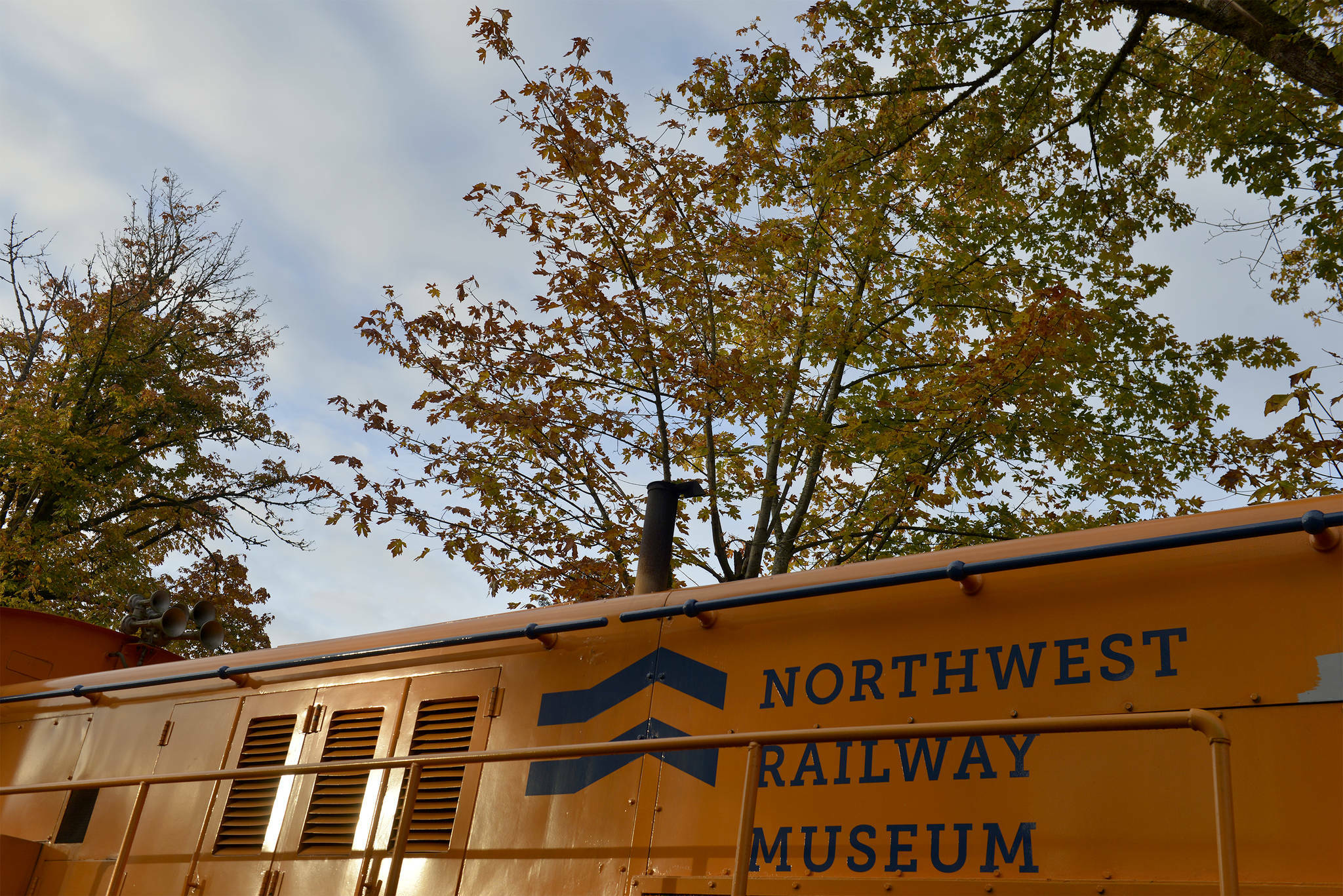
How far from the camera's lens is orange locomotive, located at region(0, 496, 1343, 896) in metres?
3.23

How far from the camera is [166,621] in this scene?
8312 mm

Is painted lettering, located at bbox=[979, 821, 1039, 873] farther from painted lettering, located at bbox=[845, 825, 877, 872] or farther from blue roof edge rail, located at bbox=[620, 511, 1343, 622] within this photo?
blue roof edge rail, located at bbox=[620, 511, 1343, 622]

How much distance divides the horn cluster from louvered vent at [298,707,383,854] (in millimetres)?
2836

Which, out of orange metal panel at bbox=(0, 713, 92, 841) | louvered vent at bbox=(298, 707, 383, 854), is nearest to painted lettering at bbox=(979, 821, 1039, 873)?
louvered vent at bbox=(298, 707, 383, 854)

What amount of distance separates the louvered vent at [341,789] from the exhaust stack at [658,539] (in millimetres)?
1683

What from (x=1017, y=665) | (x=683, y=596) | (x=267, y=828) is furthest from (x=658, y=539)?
(x=267, y=828)

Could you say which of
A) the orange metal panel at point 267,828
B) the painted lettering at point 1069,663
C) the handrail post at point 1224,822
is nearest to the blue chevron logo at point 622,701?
the painted lettering at point 1069,663

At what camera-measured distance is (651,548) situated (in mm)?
5805

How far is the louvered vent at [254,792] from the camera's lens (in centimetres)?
570

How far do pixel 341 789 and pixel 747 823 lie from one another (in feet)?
9.92

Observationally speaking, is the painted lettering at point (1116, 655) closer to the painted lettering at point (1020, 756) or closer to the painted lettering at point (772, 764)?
the painted lettering at point (1020, 756)

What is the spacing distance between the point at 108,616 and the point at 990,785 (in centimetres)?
1675

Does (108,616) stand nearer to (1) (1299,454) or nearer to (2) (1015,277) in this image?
(2) (1015,277)

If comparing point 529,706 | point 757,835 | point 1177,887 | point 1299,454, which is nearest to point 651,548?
point 529,706
